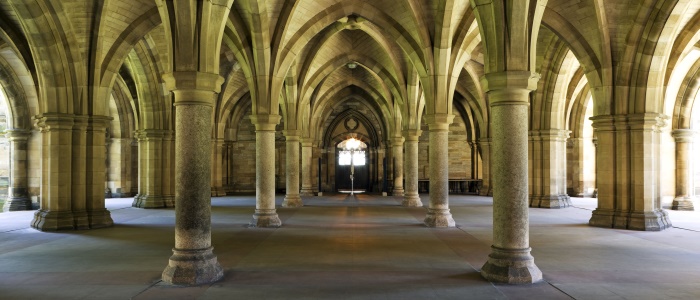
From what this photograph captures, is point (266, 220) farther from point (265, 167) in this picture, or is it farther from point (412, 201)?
point (412, 201)

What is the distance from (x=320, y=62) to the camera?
21516mm

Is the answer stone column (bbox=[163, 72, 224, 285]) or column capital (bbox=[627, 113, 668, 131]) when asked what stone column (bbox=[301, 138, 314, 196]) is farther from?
stone column (bbox=[163, 72, 224, 285])

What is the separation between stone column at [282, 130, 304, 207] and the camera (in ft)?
62.5

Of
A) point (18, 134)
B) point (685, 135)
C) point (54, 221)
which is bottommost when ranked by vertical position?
point (54, 221)

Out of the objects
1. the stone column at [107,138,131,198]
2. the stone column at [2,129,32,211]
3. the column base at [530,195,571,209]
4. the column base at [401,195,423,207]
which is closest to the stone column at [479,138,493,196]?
the column base at [530,195,571,209]

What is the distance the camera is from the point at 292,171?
18984mm

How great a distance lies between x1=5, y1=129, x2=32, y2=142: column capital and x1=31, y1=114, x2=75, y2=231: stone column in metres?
7.47

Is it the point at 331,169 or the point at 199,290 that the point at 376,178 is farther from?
the point at 199,290

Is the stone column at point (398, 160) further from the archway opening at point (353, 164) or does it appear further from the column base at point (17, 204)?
the column base at point (17, 204)

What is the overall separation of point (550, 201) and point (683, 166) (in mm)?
5258

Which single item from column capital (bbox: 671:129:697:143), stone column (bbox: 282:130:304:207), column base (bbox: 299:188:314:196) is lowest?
column base (bbox: 299:188:314:196)

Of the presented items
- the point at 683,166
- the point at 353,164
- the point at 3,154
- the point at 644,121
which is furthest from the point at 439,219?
the point at 353,164

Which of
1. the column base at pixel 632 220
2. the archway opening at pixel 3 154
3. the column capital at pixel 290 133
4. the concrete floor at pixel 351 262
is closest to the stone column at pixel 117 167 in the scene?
the archway opening at pixel 3 154

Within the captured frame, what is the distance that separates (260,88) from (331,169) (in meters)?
22.8
